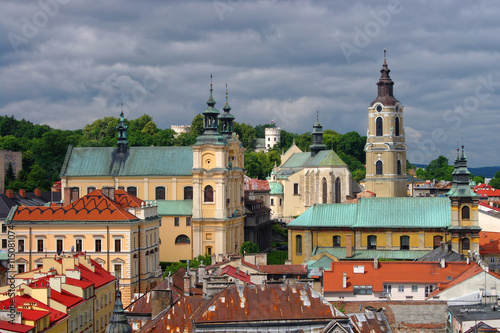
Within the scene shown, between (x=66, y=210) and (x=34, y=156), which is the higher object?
(x=34, y=156)

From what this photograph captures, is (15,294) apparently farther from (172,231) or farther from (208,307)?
(172,231)

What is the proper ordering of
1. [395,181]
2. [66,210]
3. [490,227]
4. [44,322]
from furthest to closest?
[395,181] < [490,227] < [66,210] < [44,322]

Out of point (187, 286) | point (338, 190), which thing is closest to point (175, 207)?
point (338, 190)

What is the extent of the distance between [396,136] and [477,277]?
71.7m

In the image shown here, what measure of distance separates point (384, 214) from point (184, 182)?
25.0m

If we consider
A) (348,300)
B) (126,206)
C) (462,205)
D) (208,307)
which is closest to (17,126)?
(126,206)

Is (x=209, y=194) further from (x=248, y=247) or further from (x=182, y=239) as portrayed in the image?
(x=248, y=247)

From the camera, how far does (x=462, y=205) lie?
2958 inches

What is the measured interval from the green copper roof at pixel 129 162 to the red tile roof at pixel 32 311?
4983 centimetres

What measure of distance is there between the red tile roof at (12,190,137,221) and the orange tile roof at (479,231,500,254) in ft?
105

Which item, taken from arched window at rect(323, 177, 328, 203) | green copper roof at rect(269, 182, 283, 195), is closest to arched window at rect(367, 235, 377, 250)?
arched window at rect(323, 177, 328, 203)

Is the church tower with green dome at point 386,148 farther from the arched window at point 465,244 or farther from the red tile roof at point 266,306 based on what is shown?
the red tile roof at point 266,306

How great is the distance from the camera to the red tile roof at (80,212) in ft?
228

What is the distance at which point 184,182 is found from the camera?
94.3m
